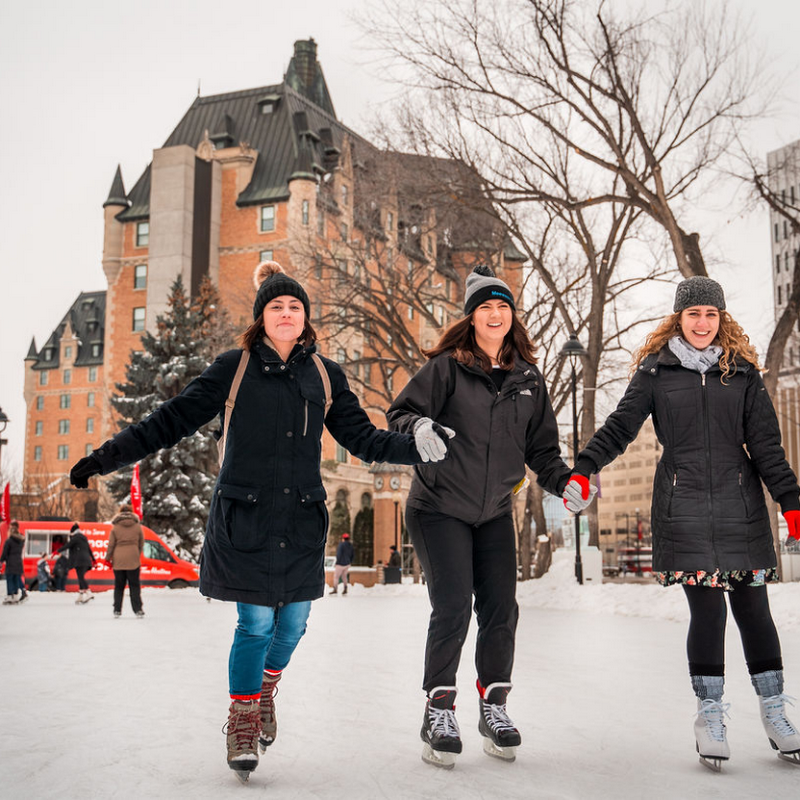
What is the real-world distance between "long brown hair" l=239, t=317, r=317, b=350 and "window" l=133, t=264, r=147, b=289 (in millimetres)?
57216

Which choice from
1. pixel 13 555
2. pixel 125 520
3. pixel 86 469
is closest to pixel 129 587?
pixel 125 520

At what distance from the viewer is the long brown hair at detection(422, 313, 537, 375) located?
4668 millimetres

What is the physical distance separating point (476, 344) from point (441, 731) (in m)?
1.74

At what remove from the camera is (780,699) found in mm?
4078

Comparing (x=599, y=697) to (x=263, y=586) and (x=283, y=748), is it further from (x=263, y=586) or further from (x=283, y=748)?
(x=263, y=586)

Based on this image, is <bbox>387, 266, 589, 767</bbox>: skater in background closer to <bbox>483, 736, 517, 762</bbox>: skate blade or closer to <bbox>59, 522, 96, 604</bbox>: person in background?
<bbox>483, 736, 517, 762</bbox>: skate blade

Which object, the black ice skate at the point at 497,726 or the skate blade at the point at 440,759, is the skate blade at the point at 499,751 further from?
the skate blade at the point at 440,759

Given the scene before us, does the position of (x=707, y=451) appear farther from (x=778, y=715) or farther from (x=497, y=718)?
(x=497, y=718)

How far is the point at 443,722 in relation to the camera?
13.2 ft

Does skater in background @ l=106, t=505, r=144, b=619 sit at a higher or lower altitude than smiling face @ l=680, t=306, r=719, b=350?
lower

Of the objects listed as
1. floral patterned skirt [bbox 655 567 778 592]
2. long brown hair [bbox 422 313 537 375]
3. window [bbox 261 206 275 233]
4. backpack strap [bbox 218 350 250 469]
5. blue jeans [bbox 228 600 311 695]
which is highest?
window [bbox 261 206 275 233]

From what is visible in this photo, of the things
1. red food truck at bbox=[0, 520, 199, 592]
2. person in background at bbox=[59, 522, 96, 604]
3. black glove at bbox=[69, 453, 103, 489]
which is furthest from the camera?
red food truck at bbox=[0, 520, 199, 592]

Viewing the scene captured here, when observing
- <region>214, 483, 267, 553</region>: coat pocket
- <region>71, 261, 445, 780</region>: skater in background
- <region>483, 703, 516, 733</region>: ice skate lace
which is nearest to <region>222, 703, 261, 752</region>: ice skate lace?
<region>71, 261, 445, 780</region>: skater in background

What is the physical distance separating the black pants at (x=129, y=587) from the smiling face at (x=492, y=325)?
460 inches
